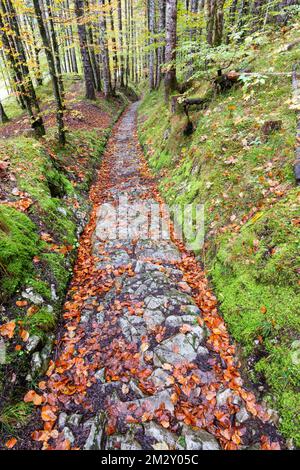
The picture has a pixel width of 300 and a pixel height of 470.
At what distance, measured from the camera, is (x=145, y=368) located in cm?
384

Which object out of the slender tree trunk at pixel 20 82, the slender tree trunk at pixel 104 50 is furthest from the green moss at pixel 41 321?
the slender tree trunk at pixel 104 50

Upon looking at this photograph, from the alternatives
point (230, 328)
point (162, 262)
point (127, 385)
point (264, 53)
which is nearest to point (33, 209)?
point (162, 262)

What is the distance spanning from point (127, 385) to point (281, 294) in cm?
255

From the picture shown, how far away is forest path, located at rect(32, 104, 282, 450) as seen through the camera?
10.3 feet

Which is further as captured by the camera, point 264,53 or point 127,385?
point 264,53

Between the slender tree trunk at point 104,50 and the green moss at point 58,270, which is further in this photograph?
the slender tree trunk at point 104,50

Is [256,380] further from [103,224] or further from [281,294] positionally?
[103,224]

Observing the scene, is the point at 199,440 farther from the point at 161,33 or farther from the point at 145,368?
the point at 161,33

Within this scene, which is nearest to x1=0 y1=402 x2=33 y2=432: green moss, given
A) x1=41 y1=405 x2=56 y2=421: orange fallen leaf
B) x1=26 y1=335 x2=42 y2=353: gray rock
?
x1=41 y1=405 x2=56 y2=421: orange fallen leaf

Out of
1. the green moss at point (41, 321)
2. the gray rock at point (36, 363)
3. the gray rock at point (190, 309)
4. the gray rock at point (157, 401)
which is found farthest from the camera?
the gray rock at point (190, 309)

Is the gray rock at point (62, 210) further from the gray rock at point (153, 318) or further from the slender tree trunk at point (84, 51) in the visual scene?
the slender tree trunk at point (84, 51)

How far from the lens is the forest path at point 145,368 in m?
3.13

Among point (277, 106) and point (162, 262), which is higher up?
point (277, 106)
